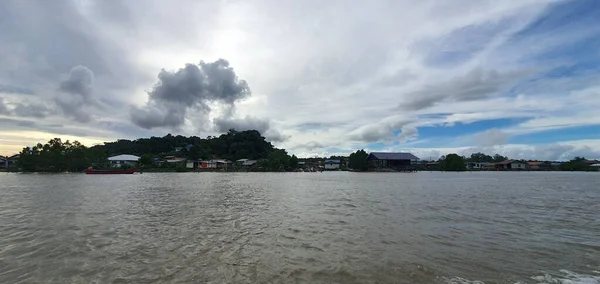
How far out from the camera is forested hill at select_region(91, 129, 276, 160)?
151 m

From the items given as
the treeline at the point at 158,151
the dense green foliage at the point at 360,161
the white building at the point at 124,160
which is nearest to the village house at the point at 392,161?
the dense green foliage at the point at 360,161

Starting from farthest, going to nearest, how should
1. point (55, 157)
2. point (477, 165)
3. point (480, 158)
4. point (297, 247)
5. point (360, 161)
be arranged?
point (480, 158) < point (477, 165) < point (360, 161) < point (55, 157) < point (297, 247)

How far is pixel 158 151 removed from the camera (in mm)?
163000

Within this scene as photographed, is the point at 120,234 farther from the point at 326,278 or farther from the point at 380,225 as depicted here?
the point at 380,225

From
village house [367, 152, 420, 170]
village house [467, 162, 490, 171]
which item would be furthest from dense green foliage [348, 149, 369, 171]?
village house [467, 162, 490, 171]

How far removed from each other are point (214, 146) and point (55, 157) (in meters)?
78.1

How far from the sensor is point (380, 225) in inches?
551

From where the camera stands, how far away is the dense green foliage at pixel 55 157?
84.8 metres

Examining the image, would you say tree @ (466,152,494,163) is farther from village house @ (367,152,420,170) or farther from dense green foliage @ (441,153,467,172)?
village house @ (367,152,420,170)

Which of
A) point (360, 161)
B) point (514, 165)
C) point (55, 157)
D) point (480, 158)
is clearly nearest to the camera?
point (55, 157)

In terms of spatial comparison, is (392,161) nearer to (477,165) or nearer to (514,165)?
(477,165)

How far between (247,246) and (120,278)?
12.4 ft

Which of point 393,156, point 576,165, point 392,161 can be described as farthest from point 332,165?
point 576,165

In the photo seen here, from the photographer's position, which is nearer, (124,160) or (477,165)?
(124,160)
